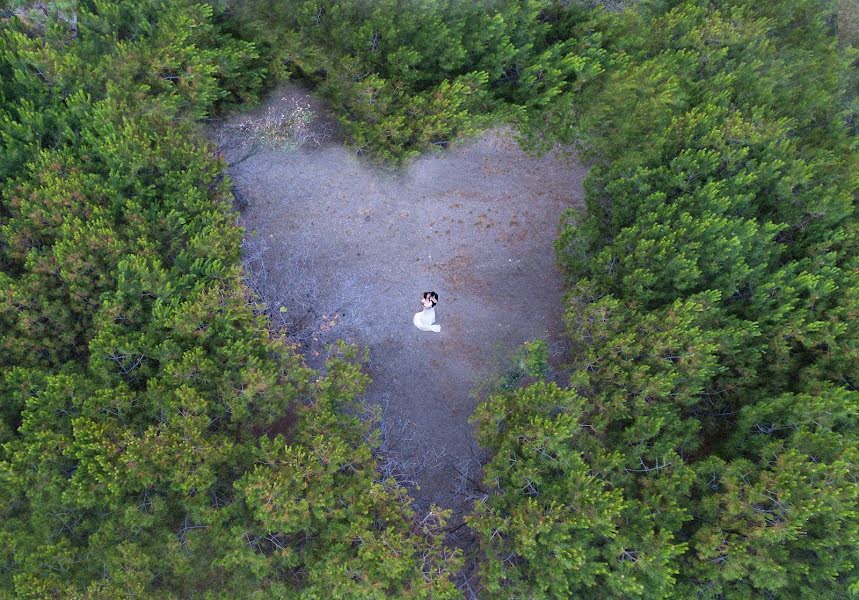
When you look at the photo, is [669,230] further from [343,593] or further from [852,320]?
[343,593]

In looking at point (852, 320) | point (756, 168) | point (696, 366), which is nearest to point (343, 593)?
point (696, 366)

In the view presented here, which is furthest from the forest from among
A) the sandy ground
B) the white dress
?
the white dress

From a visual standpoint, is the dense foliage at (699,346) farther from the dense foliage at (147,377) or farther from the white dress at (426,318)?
the dense foliage at (147,377)

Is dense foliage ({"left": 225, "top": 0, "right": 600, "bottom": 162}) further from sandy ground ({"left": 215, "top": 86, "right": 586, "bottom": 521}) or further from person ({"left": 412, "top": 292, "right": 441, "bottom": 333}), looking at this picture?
person ({"left": 412, "top": 292, "right": 441, "bottom": 333})

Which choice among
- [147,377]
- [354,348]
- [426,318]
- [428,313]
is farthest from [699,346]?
[147,377]

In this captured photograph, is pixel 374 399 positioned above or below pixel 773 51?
below

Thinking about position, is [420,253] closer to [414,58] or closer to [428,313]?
[428,313]

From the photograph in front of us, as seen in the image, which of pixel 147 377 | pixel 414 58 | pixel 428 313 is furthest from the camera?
pixel 428 313
